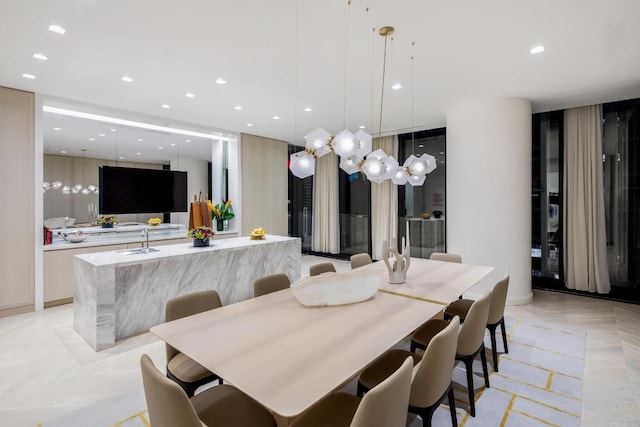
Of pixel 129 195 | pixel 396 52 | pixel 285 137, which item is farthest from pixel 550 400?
pixel 285 137

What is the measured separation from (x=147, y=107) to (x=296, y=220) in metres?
4.87

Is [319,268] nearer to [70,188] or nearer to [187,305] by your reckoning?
[187,305]

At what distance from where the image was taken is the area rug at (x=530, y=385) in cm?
219

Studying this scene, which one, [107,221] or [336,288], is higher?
[107,221]

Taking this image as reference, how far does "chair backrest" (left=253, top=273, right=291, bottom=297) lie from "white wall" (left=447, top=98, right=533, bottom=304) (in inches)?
121

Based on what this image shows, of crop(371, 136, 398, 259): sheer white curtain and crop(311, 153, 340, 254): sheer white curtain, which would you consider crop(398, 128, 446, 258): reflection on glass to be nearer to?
crop(371, 136, 398, 259): sheer white curtain

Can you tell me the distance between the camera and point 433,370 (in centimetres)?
165

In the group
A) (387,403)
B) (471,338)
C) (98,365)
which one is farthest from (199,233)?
(387,403)

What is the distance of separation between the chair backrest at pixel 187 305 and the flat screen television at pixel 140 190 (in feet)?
10.4

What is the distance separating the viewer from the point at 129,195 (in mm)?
4871

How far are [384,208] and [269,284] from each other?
479 centimetres

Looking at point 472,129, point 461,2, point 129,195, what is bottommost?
point 129,195

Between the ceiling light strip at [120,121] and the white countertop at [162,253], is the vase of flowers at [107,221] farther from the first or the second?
the white countertop at [162,253]

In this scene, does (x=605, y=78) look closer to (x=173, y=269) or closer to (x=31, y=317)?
(x=173, y=269)
